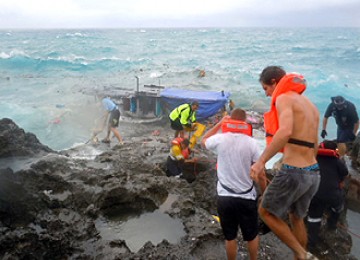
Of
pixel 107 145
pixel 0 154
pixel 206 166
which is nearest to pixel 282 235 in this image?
pixel 206 166

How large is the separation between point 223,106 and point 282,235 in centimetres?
1110

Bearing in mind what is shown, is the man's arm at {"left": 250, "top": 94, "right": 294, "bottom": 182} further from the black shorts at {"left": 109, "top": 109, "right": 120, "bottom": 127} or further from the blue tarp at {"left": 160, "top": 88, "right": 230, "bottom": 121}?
the blue tarp at {"left": 160, "top": 88, "right": 230, "bottom": 121}

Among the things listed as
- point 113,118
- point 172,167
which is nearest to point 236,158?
point 172,167

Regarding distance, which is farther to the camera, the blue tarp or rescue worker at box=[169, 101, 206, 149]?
the blue tarp

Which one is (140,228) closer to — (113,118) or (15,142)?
(15,142)

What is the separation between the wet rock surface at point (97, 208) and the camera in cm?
448

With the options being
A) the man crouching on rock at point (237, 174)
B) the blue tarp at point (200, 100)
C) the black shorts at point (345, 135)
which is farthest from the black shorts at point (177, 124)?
the man crouching on rock at point (237, 174)

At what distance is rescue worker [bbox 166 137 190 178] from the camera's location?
294 inches

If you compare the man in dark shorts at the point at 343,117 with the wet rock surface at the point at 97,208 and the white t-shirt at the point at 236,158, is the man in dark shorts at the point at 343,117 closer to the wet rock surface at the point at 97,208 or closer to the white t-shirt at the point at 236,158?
the wet rock surface at the point at 97,208

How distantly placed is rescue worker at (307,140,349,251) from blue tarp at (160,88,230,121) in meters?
8.93

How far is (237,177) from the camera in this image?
3.34 m

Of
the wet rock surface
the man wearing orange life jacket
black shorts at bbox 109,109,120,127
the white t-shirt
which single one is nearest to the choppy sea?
black shorts at bbox 109,109,120,127

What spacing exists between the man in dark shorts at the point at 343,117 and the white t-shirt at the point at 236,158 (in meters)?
5.27

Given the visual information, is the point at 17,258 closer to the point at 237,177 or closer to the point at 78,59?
the point at 237,177
